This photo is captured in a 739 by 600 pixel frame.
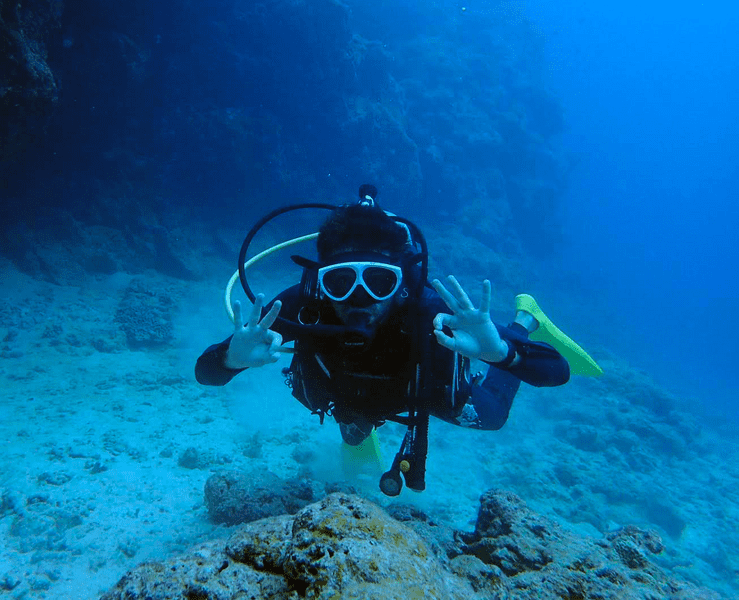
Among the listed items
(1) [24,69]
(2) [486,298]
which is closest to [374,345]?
(2) [486,298]

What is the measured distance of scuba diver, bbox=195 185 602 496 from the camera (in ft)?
9.57

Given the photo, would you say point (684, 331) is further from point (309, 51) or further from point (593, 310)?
point (309, 51)

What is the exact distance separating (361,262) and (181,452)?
181 inches

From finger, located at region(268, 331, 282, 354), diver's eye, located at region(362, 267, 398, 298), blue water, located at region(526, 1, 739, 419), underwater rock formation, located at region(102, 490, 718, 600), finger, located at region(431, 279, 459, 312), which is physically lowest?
underwater rock formation, located at region(102, 490, 718, 600)

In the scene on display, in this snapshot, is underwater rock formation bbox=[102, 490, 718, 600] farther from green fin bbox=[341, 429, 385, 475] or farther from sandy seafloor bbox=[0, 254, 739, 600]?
green fin bbox=[341, 429, 385, 475]

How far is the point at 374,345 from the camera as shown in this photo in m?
3.13

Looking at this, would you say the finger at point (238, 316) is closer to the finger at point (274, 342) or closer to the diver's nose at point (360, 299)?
the finger at point (274, 342)

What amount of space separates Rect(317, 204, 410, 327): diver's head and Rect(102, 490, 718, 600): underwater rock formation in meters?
1.52

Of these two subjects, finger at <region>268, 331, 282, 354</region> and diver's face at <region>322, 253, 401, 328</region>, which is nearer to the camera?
finger at <region>268, 331, 282, 354</region>

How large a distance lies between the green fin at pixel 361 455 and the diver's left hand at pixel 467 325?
3536 millimetres

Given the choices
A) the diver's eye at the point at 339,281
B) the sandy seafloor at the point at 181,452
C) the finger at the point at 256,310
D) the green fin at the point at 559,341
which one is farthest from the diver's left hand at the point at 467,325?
the green fin at the point at 559,341

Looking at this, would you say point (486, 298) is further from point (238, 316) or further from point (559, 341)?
point (559, 341)

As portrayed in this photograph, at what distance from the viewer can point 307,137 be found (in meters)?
14.9

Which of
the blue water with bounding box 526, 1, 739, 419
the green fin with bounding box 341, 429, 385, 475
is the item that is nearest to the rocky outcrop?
the green fin with bounding box 341, 429, 385, 475
